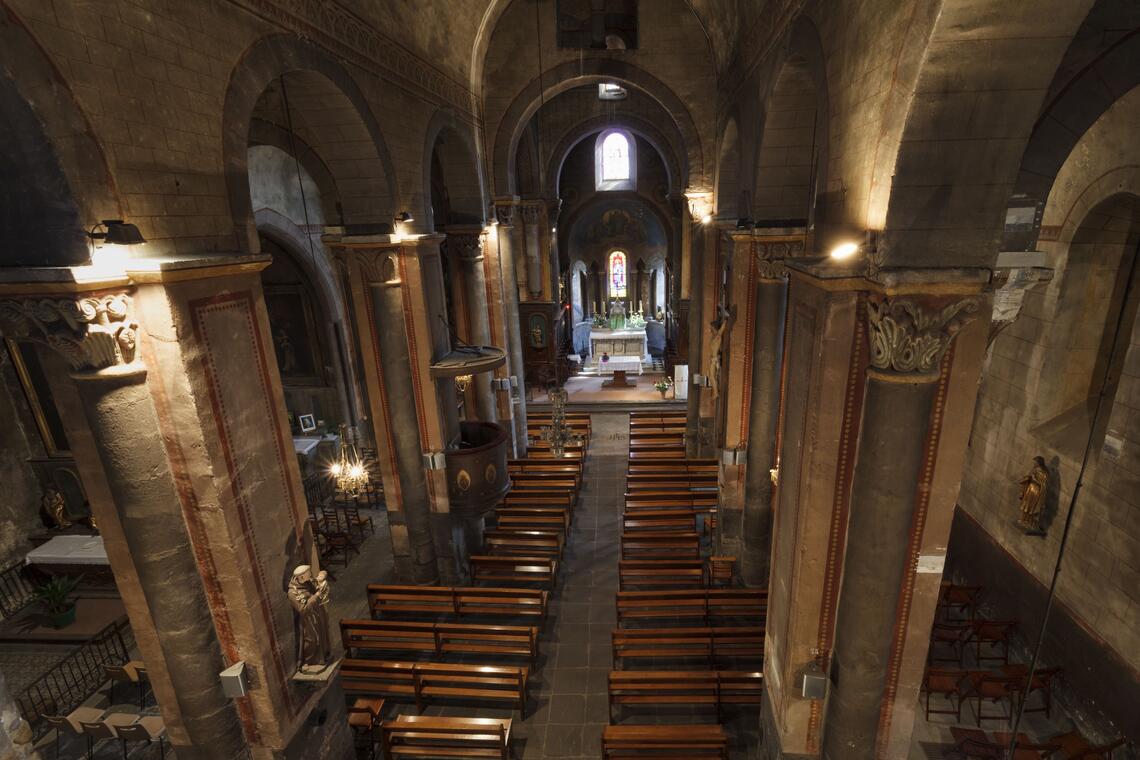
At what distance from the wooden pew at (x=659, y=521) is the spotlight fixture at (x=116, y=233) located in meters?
9.20

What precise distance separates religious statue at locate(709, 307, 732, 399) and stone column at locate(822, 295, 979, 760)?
6.03 meters

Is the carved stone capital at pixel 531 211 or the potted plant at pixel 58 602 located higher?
the carved stone capital at pixel 531 211

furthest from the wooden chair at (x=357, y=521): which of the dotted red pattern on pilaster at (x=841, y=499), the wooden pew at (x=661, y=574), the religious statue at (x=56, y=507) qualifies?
the dotted red pattern on pilaster at (x=841, y=499)

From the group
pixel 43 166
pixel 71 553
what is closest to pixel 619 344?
pixel 71 553

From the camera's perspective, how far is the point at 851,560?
4.76m

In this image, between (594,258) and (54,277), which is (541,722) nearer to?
(54,277)

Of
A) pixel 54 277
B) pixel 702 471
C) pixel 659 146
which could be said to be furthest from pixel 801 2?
pixel 659 146

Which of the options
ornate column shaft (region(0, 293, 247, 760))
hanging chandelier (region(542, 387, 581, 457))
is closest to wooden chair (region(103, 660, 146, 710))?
ornate column shaft (region(0, 293, 247, 760))

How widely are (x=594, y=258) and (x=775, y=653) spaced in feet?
75.7

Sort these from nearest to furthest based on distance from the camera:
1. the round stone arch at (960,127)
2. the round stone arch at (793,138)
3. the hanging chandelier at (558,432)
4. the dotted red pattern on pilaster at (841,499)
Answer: the round stone arch at (960,127)
the dotted red pattern on pilaster at (841,499)
the round stone arch at (793,138)
the hanging chandelier at (558,432)

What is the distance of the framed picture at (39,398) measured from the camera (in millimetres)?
11312

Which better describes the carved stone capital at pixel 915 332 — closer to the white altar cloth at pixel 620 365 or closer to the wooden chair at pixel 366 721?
the wooden chair at pixel 366 721

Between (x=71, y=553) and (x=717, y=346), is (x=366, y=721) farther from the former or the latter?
(x=717, y=346)

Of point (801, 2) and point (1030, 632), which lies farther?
point (1030, 632)
